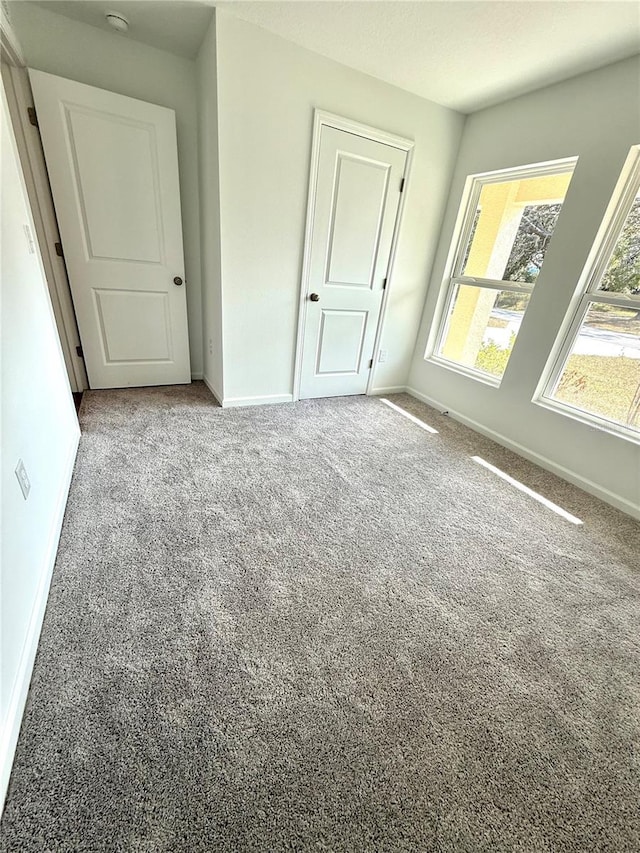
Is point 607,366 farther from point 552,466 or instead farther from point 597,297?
point 552,466

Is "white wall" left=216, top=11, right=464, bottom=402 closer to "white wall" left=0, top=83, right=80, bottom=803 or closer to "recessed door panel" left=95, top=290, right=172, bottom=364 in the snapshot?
"recessed door panel" left=95, top=290, right=172, bottom=364

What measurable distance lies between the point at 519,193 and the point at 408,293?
109cm

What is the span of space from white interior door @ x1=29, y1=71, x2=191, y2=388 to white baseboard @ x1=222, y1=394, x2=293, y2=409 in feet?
2.44

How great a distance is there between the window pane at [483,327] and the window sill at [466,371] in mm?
45

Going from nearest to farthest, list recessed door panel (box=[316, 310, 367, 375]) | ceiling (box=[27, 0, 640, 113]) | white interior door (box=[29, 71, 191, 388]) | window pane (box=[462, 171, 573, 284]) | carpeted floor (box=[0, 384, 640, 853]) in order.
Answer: carpeted floor (box=[0, 384, 640, 853]) → ceiling (box=[27, 0, 640, 113]) → white interior door (box=[29, 71, 191, 388]) → window pane (box=[462, 171, 573, 284]) → recessed door panel (box=[316, 310, 367, 375])

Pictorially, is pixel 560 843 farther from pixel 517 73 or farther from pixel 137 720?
pixel 517 73

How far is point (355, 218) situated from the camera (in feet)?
9.21

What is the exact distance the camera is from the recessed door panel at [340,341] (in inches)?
121

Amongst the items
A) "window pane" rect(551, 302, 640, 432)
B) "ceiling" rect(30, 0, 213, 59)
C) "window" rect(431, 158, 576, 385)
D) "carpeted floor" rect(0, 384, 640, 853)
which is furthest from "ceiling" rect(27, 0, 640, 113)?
"carpeted floor" rect(0, 384, 640, 853)

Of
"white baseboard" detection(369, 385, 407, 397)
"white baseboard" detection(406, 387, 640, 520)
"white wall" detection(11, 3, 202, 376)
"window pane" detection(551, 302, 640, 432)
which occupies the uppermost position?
"white wall" detection(11, 3, 202, 376)

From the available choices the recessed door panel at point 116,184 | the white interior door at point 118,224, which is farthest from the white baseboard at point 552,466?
the recessed door panel at point 116,184

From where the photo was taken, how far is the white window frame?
210cm

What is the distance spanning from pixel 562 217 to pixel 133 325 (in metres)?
3.33

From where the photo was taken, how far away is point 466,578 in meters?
1.60
